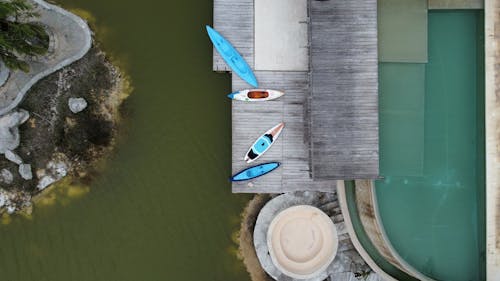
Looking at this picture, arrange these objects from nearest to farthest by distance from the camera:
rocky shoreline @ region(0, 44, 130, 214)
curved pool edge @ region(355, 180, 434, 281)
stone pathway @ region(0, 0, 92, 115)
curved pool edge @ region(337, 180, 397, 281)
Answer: curved pool edge @ region(355, 180, 434, 281) → curved pool edge @ region(337, 180, 397, 281) → stone pathway @ region(0, 0, 92, 115) → rocky shoreline @ region(0, 44, 130, 214)

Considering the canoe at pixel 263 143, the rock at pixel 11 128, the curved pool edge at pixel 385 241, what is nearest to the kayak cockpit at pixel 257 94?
the canoe at pixel 263 143

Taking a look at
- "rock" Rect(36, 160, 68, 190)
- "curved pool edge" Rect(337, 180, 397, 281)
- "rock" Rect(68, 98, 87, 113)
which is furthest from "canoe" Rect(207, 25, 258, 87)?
"rock" Rect(36, 160, 68, 190)

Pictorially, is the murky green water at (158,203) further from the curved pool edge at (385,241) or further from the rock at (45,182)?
the curved pool edge at (385,241)

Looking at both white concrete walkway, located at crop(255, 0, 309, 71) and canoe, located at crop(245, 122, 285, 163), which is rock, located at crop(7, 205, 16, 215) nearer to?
canoe, located at crop(245, 122, 285, 163)

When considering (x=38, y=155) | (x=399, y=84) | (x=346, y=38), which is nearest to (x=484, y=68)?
(x=399, y=84)

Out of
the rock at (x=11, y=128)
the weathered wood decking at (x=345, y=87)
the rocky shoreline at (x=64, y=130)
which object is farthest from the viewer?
the rocky shoreline at (x=64, y=130)

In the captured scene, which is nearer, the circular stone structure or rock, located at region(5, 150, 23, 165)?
the circular stone structure
